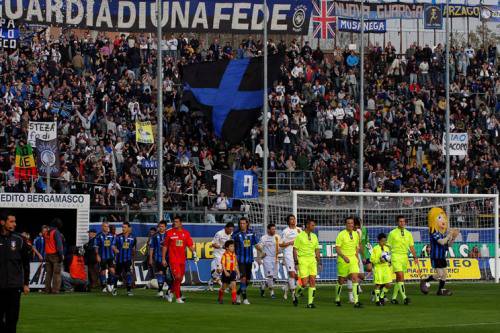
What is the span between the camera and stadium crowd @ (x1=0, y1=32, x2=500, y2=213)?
45625 mm

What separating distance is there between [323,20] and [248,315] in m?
35.8

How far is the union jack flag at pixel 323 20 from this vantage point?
6056 centimetres

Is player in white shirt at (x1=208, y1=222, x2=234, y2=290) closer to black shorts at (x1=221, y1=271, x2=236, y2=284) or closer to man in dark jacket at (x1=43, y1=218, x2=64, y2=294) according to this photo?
black shorts at (x1=221, y1=271, x2=236, y2=284)

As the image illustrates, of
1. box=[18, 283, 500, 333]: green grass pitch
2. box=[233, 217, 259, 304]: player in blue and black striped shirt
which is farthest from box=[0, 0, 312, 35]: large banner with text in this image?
box=[233, 217, 259, 304]: player in blue and black striped shirt

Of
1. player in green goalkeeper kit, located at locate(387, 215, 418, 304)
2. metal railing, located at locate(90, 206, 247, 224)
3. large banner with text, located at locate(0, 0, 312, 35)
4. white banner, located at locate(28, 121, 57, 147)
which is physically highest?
large banner with text, located at locate(0, 0, 312, 35)

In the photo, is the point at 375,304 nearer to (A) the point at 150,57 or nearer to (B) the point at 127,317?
(B) the point at 127,317

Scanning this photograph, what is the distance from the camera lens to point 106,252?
35.4 meters

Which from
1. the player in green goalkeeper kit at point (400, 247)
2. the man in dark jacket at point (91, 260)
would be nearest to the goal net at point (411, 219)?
the man in dark jacket at point (91, 260)

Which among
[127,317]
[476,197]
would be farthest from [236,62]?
[127,317]

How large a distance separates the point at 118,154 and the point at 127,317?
69.6 ft

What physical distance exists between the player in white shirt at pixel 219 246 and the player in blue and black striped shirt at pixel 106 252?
2885 millimetres

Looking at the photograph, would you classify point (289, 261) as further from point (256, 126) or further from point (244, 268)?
point (256, 126)

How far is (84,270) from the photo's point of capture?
36.6 m

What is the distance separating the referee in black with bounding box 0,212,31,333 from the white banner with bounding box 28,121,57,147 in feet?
61.7
